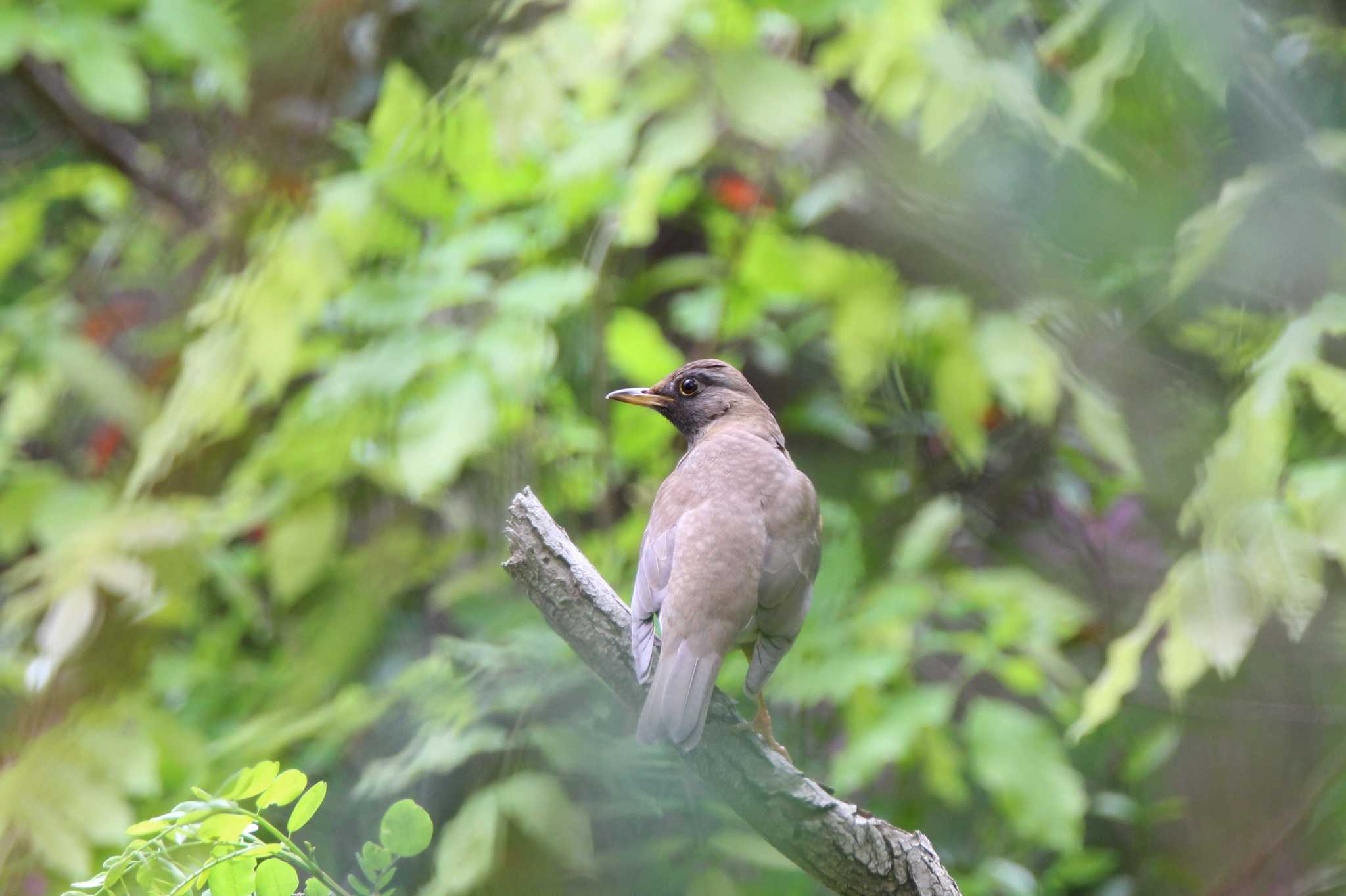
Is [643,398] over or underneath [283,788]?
underneath

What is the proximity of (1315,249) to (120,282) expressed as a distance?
6209 mm

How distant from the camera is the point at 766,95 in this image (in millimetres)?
3334

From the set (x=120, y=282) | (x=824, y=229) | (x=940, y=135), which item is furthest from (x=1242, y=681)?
(x=120, y=282)

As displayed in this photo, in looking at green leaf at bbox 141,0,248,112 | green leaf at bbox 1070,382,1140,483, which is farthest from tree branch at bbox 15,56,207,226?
green leaf at bbox 1070,382,1140,483

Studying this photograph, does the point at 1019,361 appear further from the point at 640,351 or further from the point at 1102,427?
the point at 640,351

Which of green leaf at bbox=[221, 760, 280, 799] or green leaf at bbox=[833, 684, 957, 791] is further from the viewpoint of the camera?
green leaf at bbox=[833, 684, 957, 791]

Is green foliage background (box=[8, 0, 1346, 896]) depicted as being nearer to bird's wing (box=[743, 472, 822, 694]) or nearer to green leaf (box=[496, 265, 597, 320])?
green leaf (box=[496, 265, 597, 320])

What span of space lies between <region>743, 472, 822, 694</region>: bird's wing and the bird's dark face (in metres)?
0.72

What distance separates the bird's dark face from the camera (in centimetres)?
359

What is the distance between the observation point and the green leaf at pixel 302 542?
4.15 m

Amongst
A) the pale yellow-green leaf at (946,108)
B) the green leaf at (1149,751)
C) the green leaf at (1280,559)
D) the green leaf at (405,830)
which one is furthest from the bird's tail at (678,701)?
the green leaf at (1149,751)

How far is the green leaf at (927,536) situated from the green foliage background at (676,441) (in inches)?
0.6

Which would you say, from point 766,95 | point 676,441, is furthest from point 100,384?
point 766,95

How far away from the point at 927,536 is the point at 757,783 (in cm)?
237
